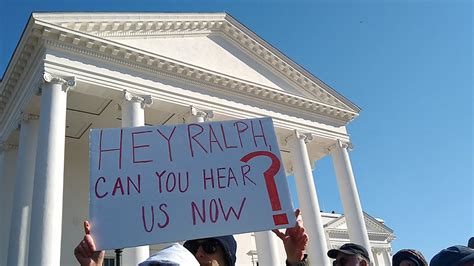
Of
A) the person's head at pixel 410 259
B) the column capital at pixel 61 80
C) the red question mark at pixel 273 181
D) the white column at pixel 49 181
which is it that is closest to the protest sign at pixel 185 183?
the red question mark at pixel 273 181

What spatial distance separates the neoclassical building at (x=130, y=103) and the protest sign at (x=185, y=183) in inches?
504

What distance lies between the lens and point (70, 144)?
2667 centimetres

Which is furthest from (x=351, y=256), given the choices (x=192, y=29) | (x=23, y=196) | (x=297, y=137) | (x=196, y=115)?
(x=192, y=29)

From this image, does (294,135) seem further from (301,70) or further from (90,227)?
(90,227)

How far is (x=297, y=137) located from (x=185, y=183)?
2209 centimetres

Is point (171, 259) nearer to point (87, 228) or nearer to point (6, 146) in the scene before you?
point (87, 228)

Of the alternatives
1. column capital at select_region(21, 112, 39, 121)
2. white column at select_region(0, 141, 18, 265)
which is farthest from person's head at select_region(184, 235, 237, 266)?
white column at select_region(0, 141, 18, 265)

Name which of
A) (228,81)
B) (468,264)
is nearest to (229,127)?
(468,264)

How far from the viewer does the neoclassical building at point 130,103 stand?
1814cm

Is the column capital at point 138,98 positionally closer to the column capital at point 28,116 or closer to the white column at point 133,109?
the white column at point 133,109

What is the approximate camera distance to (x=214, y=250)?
3742 millimetres

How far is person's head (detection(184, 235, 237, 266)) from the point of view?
358 centimetres

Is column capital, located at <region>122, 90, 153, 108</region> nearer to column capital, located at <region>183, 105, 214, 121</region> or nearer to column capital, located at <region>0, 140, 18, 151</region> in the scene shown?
column capital, located at <region>183, 105, 214, 121</region>

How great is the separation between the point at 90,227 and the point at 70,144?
2439cm
